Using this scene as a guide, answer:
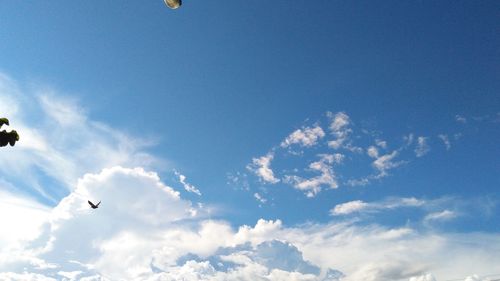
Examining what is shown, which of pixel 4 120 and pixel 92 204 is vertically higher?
pixel 92 204

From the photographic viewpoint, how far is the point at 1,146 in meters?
11.8

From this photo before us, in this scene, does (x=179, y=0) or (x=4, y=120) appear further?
(x=179, y=0)

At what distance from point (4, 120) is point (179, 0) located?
8.09 meters

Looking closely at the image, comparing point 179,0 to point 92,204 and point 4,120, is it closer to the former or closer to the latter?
point 4,120

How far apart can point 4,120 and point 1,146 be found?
2.64 feet

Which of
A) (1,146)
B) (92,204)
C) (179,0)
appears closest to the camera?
(1,146)

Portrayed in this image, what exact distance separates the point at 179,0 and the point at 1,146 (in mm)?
8681

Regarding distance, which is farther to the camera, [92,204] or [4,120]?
[92,204]

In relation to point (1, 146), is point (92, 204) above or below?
above

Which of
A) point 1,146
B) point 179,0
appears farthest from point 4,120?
point 179,0

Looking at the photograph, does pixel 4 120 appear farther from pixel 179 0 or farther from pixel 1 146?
pixel 179 0

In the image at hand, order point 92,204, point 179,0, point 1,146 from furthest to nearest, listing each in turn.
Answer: point 92,204 → point 179,0 → point 1,146

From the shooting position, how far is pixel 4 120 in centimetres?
1185

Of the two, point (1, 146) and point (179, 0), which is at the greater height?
point (179, 0)
